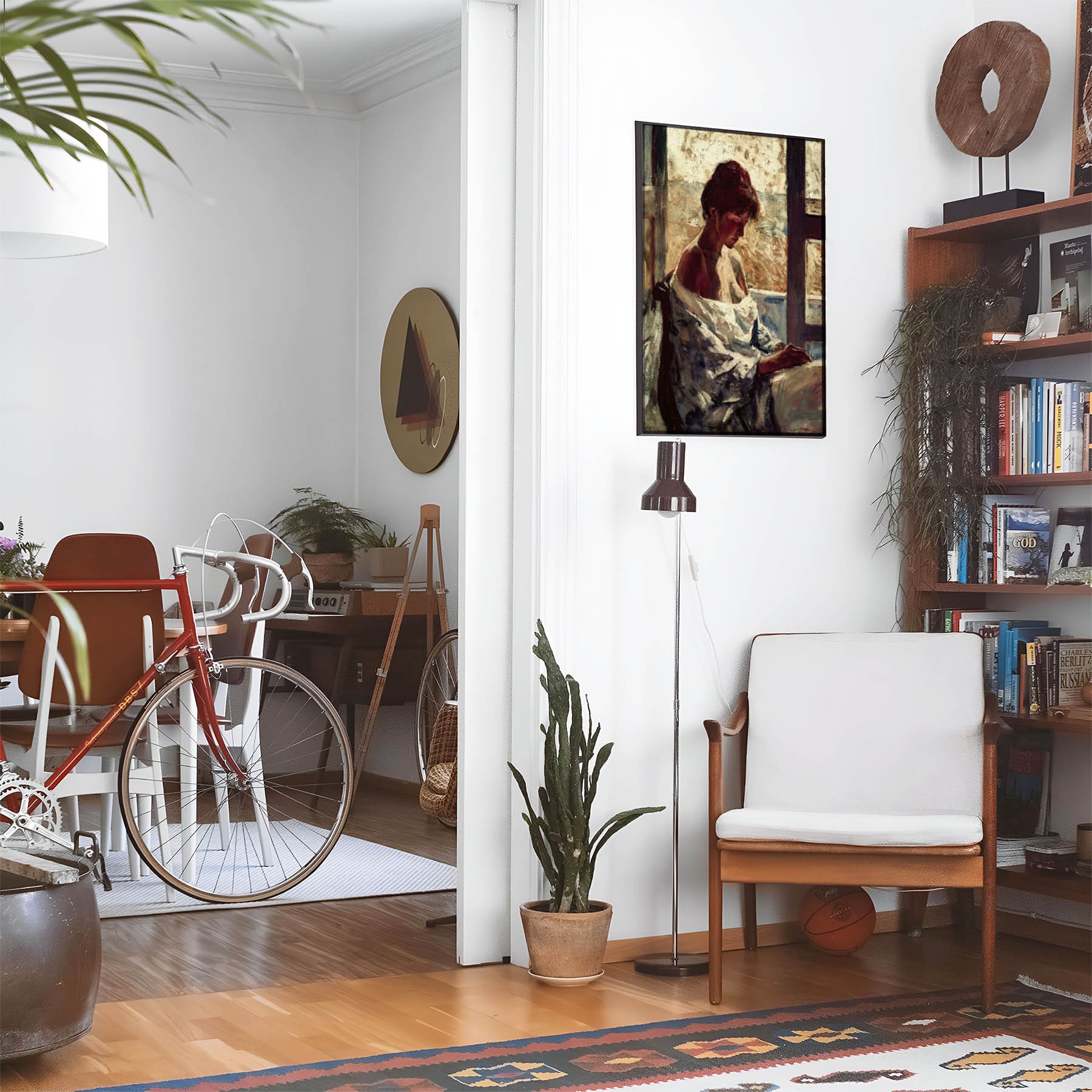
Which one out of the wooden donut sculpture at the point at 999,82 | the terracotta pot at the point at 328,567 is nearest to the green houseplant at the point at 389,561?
the terracotta pot at the point at 328,567

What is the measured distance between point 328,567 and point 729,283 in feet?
10.5

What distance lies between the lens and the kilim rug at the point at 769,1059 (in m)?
2.65

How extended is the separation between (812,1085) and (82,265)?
5.11 m

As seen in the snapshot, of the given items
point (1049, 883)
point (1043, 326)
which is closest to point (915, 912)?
point (1049, 883)

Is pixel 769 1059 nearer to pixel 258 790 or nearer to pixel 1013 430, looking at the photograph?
pixel 1013 430

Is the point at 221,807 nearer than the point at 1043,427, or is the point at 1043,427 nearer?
the point at 1043,427

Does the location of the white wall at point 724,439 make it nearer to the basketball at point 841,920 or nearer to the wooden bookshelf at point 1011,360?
the wooden bookshelf at point 1011,360

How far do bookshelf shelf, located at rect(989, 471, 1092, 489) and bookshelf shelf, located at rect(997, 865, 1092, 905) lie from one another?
990 mm

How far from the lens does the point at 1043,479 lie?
12.2 feet

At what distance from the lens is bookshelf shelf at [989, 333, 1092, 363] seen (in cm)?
367

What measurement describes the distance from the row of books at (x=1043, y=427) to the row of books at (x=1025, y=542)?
0.11 m

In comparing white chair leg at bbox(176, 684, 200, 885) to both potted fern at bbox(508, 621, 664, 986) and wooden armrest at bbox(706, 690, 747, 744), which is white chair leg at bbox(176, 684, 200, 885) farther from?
wooden armrest at bbox(706, 690, 747, 744)

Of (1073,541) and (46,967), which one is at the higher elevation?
(1073,541)

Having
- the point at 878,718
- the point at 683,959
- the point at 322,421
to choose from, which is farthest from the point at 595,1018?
the point at 322,421
